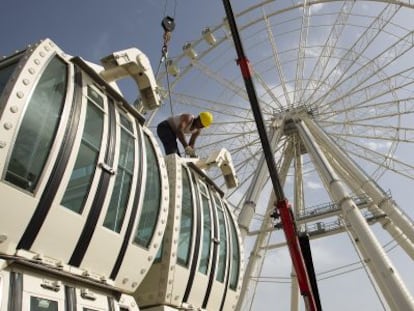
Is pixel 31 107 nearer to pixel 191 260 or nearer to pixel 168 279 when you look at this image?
pixel 168 279

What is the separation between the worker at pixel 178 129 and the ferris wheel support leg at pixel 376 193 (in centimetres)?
1017

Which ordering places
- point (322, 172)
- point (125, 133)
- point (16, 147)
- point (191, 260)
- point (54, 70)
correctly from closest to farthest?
point (16, 147)
point (54, 70)
point (125, 133)
point (191, 260)
point (322, 172)

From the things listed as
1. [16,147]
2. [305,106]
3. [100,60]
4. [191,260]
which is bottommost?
[16,147]

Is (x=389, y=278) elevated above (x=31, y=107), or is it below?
above

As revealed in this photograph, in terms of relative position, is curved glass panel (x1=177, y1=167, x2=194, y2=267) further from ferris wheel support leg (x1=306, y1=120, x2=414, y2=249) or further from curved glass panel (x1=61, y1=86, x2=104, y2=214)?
ferris wheel support leg (x1=306, y1=120, x2=414, y2=249)

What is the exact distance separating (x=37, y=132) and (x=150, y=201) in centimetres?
173

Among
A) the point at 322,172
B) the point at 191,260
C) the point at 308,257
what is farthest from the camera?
the point at 322,172

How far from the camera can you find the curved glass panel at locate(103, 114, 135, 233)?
388 centimetres

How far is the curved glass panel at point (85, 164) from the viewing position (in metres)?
3.43

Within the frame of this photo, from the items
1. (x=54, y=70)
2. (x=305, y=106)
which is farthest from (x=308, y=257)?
(x=305, y=106)

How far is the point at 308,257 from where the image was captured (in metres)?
4.77

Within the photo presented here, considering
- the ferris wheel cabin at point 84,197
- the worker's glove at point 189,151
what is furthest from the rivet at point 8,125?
the worker's glove at point 189,151

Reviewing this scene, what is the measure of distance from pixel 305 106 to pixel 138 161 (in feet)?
57.7

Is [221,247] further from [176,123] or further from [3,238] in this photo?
[3,238]
